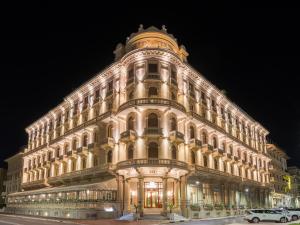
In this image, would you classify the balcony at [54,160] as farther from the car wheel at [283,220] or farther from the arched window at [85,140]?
the car wheel at [283,220]

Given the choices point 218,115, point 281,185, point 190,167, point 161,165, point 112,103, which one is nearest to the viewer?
point 161,165

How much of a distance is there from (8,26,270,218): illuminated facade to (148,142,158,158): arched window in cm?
13

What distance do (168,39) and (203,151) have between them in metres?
17.3

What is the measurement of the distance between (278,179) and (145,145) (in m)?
61.5

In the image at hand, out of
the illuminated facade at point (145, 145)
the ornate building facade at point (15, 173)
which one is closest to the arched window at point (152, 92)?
the illuminated facade at point (145, 145)

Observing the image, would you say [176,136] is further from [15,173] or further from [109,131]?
[15,173]

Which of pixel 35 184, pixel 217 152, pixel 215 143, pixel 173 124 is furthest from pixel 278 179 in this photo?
pixel 35 184

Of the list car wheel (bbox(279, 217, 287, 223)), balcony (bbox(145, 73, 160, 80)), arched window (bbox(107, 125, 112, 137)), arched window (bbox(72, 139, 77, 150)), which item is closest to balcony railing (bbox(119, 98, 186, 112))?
balcony (bbox(145, 73, 160, 80))

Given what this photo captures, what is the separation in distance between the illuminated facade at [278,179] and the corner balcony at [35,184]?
172ft

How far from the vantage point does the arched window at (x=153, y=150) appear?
40.9 m

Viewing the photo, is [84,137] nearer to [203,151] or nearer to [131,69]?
[131,69]

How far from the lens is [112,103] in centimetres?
4788

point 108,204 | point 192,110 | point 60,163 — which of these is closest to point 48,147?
point 60,163

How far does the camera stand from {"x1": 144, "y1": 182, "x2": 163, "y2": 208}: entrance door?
132ft
